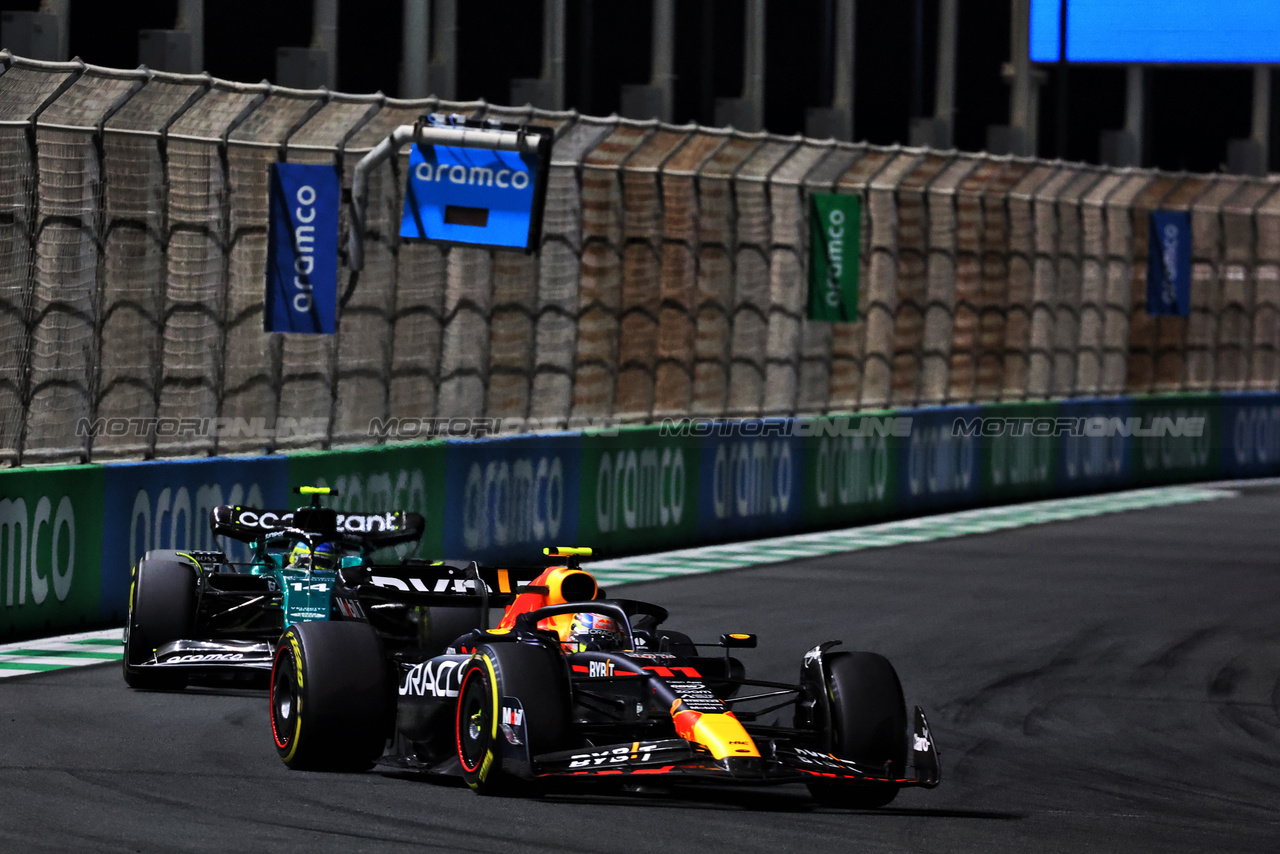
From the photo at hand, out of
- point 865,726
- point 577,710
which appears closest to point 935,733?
point 865,726

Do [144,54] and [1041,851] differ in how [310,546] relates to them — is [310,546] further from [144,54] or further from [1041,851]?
[144,54]

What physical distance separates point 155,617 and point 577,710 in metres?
3.20

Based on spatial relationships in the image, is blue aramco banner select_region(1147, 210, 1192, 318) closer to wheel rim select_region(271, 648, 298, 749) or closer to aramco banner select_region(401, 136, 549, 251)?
aramco banner select_region(401, 136, 549, 251)

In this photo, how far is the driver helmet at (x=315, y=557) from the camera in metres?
11.2

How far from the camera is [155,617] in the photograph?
1141 centimetres

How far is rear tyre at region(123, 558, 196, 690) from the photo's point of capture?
449 inches

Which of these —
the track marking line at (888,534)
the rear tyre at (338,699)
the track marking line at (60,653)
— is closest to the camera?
the rear tyre at (338,699)

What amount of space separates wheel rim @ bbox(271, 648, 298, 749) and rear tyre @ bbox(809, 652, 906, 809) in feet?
6.98

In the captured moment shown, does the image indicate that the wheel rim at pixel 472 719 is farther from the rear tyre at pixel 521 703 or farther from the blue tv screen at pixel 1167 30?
the blue tv screen at pixel 1167 30

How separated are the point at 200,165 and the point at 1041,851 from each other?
9236 mm

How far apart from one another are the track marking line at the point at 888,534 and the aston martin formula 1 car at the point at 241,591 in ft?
17.8

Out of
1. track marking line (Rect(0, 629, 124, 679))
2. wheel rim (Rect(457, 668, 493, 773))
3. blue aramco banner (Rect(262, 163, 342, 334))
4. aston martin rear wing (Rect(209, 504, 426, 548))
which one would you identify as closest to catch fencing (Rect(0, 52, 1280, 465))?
blue aramco banner (Rect(262, 163, 342, 334))

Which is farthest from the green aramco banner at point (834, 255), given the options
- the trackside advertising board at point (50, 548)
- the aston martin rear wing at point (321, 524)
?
the aston martin rear wing at point (321, 524)

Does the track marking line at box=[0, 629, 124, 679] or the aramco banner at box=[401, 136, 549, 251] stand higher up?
the aramco banner at box=[401, 136, 549, 251]
